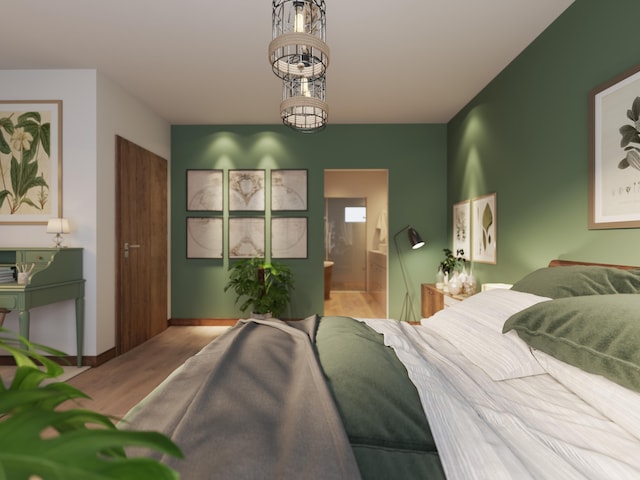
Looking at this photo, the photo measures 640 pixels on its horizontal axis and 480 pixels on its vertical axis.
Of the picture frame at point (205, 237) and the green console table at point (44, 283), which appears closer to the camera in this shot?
the green console table at point (44, 283)

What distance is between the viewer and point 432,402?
0.98 m

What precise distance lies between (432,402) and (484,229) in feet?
9.23

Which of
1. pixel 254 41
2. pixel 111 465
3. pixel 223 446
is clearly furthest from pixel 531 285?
pixel 254 41

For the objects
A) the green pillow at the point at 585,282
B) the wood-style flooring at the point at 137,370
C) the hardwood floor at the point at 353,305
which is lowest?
the hardwood floor at the point at 353,305

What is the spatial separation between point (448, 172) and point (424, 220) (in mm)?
682

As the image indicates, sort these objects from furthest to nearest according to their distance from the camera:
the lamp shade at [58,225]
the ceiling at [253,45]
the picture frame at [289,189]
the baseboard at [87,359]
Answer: the picture frame at [289,189], the baseboard at [87,359], the lamp shade at [58,225], the ceiling at [253,45]

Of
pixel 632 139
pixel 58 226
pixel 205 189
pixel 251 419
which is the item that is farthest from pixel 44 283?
pixel 632 139

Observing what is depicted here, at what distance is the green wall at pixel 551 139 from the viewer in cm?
192

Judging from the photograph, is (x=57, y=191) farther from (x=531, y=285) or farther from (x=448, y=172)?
(x=448, y=172)

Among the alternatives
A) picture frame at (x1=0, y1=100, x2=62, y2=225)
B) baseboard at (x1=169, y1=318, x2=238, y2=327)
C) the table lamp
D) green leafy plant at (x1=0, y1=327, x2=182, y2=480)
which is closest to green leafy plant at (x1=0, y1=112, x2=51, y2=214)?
picture frame at (x1=0, y1=100, x2=62, y2=225)

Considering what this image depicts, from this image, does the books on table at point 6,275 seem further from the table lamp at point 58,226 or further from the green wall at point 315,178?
the green wall at point 315,178

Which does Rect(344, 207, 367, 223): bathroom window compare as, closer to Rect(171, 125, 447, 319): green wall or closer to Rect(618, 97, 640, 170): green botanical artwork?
Rect(171, 125, 447, 319): green wall

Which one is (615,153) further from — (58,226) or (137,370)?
(58,226)

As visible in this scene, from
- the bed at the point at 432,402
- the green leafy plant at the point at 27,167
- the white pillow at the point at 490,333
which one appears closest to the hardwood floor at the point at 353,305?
the white pillow at the point at 490,333
